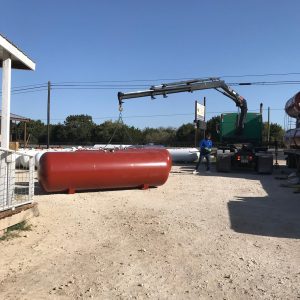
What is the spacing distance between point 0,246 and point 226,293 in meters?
3.56

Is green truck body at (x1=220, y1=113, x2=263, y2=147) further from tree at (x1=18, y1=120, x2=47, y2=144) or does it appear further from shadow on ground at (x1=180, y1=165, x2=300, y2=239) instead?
tree at (x1=18, y1=120, x2=47, y2=144)

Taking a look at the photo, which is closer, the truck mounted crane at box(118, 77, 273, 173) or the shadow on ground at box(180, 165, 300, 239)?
the shadow on ground at box(180, 165, 300, 239)

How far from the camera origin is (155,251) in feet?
21.7

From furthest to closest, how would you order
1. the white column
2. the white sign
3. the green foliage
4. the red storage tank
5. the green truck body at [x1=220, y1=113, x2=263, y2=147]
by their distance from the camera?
1. the green foliage
2. the white sign
3. the green truck body at [x1=220, y1=113, x2=263, y2=147]
4. the red storage tank
5. the white column

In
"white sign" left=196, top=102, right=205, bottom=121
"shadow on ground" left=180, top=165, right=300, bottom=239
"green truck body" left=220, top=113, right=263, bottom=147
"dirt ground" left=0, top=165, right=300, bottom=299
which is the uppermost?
"white sign" left=196, top=102, right=205, bottom=121

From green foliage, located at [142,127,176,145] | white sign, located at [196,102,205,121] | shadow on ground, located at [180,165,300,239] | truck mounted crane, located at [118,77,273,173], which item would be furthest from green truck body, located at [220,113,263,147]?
green foliage, located at [142,127,176,145]

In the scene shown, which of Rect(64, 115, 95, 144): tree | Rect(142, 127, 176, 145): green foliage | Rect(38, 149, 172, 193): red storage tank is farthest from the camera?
Rect(142, 127, 176, 145): green foliage

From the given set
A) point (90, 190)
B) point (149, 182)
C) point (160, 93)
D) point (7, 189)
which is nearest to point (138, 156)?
point (149, 182)

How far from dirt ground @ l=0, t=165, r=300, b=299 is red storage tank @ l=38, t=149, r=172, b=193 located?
34.8 inches

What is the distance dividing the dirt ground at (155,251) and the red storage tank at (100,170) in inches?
34.8

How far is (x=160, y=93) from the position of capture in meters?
23.0

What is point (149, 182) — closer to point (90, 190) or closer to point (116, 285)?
point (90, 190)

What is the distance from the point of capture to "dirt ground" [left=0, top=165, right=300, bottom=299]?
5098mm

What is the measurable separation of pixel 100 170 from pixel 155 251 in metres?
6.14
